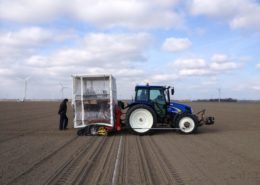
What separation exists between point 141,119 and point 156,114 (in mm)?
867

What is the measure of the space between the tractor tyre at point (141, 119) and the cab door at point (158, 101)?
648 mm

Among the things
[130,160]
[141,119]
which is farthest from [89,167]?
[141,119]

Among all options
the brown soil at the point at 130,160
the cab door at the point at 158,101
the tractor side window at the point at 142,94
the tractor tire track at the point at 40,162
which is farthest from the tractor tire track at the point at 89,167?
the cab door at the point at 158,101

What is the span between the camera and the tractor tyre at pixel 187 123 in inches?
605

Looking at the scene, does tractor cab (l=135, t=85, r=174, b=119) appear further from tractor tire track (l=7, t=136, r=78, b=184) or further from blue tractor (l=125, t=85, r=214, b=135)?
tractor tire track (l=7, t=136, r=78, b=184)

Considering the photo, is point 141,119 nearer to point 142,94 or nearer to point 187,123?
point 142,94

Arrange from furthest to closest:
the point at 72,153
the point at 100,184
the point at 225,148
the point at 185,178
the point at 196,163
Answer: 1. the point at 225,148
2. the point at 72,153
3. the point at 196,163
4. the point at 185,178
5. the point at 100,184

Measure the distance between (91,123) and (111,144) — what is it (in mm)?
2758

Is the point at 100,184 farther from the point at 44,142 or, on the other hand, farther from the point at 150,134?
the point at 150,134

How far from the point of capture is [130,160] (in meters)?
9.29

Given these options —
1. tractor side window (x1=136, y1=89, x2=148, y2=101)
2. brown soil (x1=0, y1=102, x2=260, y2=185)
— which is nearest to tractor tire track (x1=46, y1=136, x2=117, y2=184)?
brown soil (x1=0, y1=102, x2=260, y2=185)

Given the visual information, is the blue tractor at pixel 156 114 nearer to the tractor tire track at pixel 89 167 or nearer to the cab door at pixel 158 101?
the cab door at pixel 158 101

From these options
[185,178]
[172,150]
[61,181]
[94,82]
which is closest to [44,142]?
[94,82]

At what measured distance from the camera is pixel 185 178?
7.35 metres
